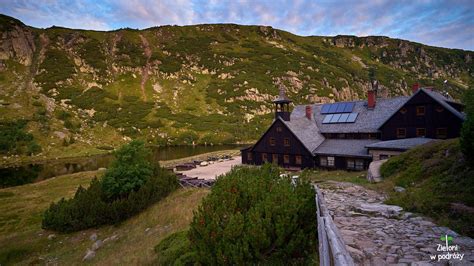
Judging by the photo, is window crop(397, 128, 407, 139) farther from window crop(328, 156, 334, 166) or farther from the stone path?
the stone path

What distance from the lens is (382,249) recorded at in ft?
22.8

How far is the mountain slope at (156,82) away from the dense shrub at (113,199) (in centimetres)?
6823

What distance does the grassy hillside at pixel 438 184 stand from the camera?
9.09 meters

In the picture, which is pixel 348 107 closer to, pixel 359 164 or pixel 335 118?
pixel 335 118

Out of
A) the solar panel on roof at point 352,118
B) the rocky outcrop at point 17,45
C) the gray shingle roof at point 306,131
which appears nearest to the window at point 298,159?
the gray shingle roof at point 306,131

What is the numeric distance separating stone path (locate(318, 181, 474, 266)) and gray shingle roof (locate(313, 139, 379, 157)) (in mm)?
22614

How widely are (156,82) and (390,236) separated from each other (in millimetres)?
141468

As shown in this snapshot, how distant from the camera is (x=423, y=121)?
3061 cm

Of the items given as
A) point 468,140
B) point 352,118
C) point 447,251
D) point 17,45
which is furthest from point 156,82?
point 447,251

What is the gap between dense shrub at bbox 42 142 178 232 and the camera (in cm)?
2402

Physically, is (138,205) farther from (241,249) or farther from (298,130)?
(298,130)

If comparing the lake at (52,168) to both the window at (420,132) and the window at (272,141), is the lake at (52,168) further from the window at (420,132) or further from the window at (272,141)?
the window at (420,132)

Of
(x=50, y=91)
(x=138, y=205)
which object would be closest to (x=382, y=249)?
(x=138, y=205)

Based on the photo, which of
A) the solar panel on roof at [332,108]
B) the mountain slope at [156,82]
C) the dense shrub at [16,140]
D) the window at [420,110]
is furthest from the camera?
the mountain slope at [156,82]
